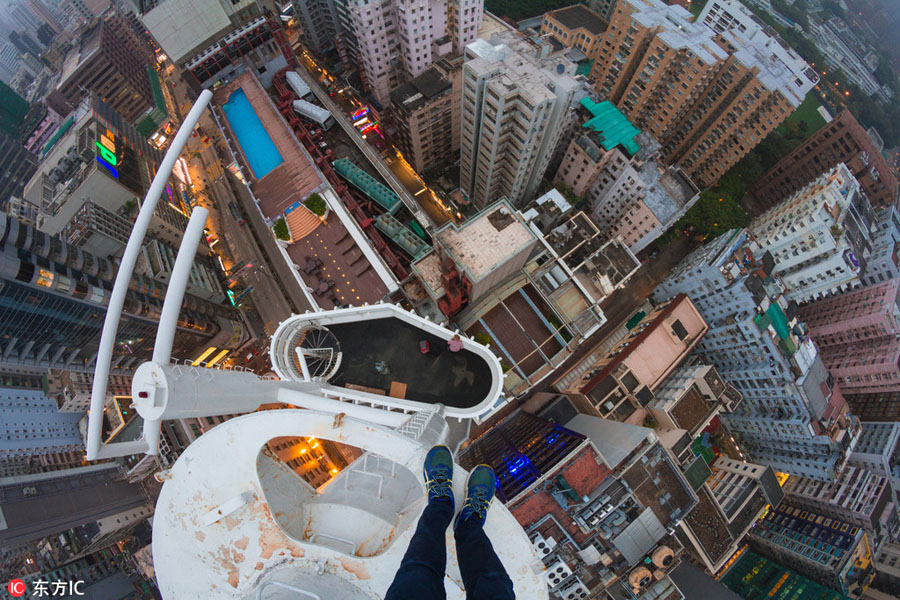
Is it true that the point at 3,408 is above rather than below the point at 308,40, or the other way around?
below

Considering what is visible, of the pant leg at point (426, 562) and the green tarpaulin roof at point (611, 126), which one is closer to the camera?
the pant leg at point (426, 562)

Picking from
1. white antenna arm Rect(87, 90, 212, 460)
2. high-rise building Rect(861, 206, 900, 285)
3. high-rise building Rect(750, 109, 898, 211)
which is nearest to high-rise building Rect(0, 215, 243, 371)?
white antenna arm Rect(87, 90, 212, 460)

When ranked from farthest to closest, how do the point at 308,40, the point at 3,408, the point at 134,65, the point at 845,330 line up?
the point at 134,65
the point at 308,40
the point at 845,330
the point at 3,408

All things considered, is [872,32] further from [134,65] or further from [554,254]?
[134,65]

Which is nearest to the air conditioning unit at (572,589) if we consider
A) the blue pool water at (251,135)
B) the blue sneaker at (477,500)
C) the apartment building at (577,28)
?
the blue sneaker at (477,500)

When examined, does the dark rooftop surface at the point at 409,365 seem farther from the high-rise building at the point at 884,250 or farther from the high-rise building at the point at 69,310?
the high-rise building at the point at 884,250

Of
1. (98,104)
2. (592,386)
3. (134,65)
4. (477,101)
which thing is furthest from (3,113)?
(592,386)

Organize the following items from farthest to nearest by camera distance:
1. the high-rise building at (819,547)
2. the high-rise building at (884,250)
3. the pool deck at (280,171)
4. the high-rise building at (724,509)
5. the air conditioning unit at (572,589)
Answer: the high-rise building at (884,250), the pool deck at (280,171), the high-rise building at (819,547), the high-rise building at (724,509), the air conditioning unit at (572,589)
